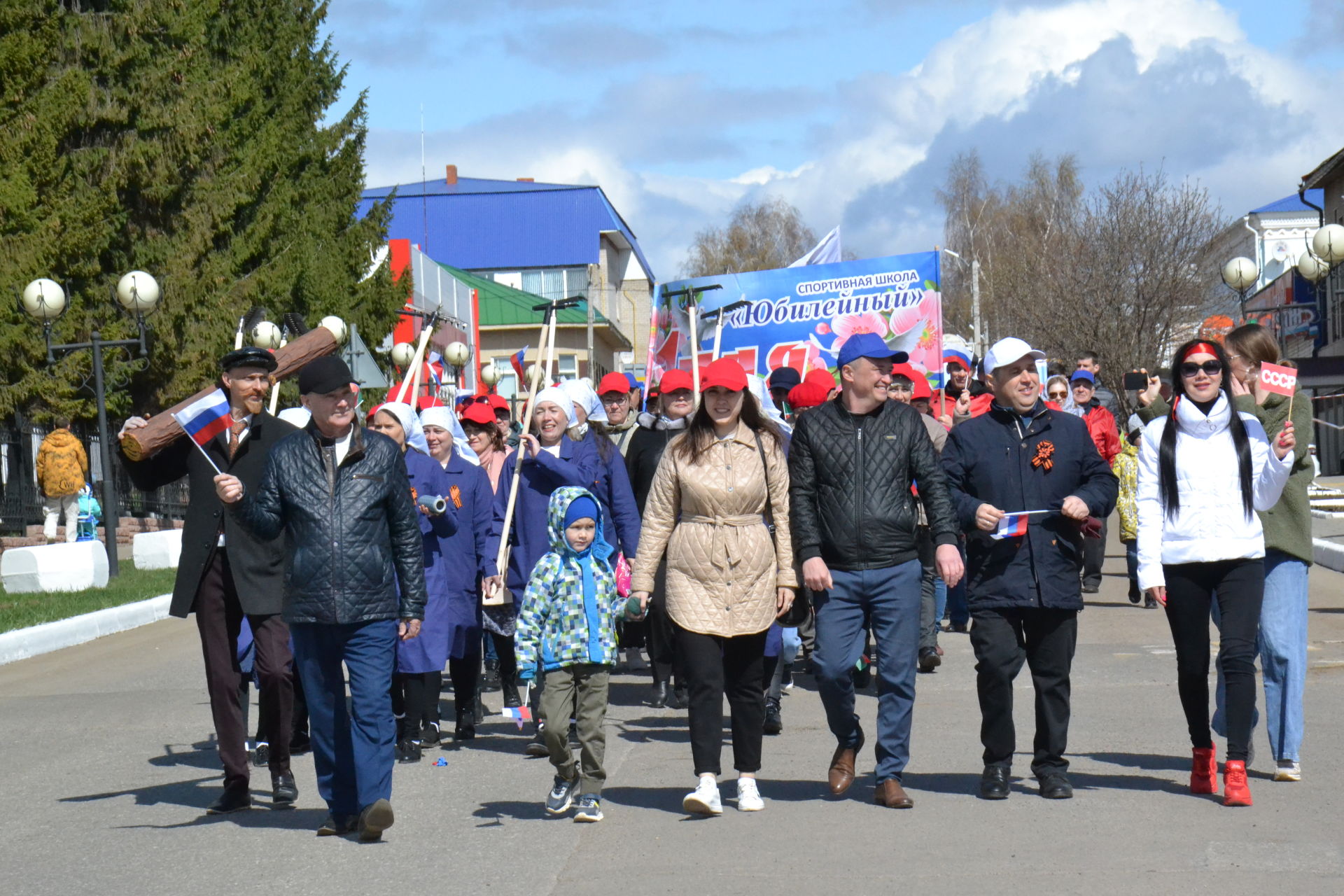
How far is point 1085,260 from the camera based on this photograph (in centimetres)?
4456

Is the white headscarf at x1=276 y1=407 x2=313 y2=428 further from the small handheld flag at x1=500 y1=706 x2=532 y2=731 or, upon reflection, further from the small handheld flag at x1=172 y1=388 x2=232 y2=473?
the small handheld flag at x1=500 y1=706 x2=532 y2=731

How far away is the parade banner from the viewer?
54.2 ft

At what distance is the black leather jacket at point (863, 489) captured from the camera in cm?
677

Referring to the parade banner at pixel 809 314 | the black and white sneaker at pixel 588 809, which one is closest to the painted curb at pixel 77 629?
the parade banner at pixel 809 314

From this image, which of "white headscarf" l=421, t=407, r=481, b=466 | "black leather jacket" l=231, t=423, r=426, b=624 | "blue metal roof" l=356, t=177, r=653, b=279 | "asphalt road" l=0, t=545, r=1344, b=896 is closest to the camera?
"asphalt road" l=0, t=545, r=1344, b=896

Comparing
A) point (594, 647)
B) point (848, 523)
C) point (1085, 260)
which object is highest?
point (1085, 260)

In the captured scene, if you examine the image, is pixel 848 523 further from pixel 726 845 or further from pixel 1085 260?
pixel 1085 260

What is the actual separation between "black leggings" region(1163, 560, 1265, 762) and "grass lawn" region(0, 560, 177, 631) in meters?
10.5

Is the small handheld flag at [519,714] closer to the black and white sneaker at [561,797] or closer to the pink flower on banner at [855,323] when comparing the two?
the black and white sneaker at [561,797]

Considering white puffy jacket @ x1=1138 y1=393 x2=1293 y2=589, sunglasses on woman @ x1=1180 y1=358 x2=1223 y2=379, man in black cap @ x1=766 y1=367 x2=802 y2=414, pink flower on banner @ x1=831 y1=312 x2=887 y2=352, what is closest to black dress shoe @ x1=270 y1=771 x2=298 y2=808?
white puffy jacket @ x1=1138 y1=393 x2=1293 y2=589

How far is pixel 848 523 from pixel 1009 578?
2.24 ft

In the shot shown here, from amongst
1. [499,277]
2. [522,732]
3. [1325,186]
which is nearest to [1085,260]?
[1325,186]

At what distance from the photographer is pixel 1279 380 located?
6871mm

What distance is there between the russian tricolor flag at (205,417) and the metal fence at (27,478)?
19673 millimetres
